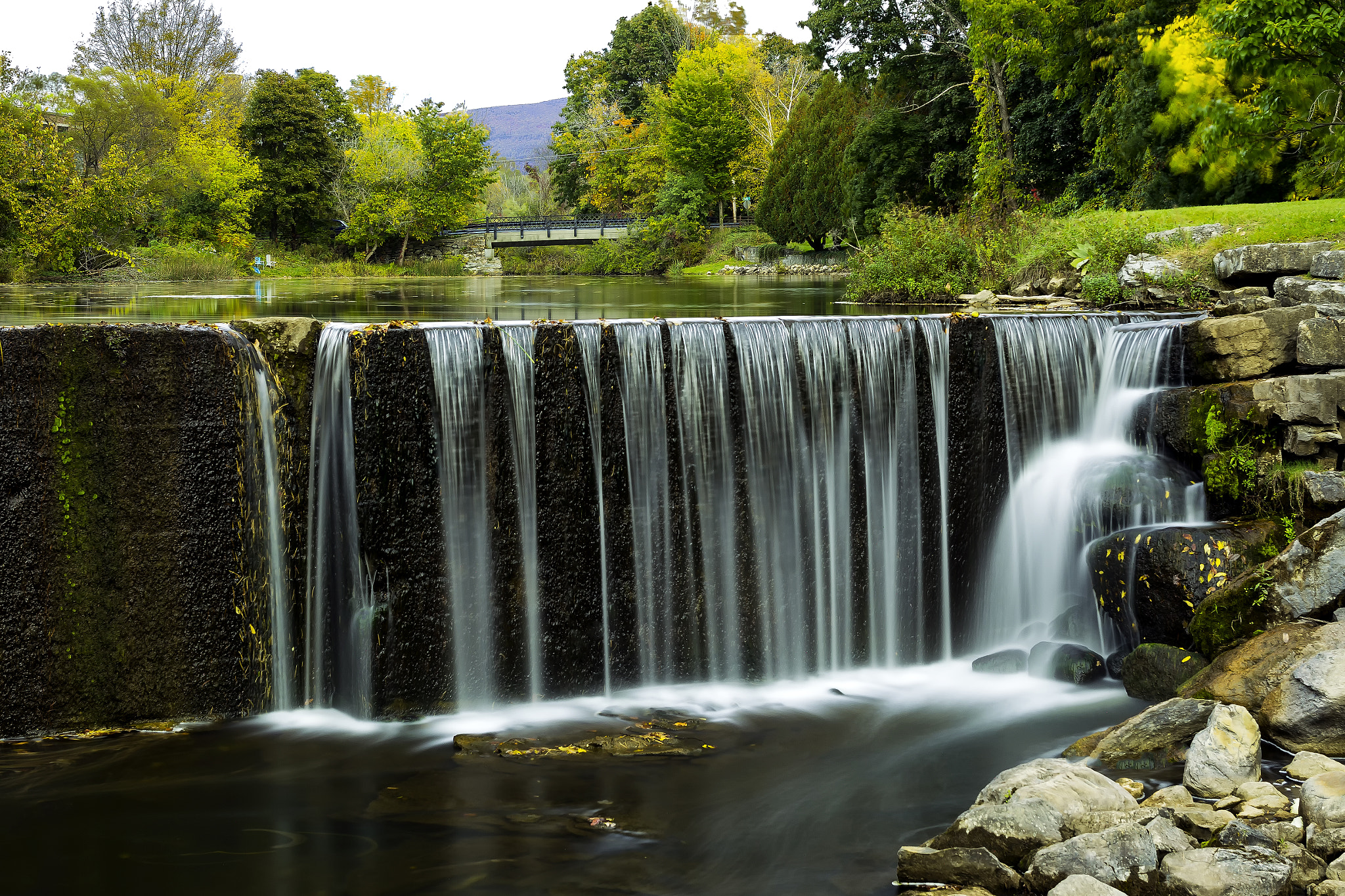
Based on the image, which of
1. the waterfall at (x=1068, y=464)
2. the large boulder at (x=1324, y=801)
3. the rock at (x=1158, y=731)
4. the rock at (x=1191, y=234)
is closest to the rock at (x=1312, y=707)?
the rock at (x=1158, y=731)

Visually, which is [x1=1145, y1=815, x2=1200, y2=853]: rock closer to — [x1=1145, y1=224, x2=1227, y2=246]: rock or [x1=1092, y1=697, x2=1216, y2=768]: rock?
[x1=1092, y1=697, x2=1216, y2=768]: rock

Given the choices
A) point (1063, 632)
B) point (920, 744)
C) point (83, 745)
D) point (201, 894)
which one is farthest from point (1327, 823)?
point (83, 745)

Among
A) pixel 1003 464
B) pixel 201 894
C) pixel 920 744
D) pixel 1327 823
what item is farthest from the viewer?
pixel 1003 464

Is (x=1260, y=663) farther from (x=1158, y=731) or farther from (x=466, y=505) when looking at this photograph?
(x=466, y=505)

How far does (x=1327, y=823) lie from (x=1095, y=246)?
10.9 metres

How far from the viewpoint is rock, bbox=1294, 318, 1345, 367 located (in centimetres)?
823

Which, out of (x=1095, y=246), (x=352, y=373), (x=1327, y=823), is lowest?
(x=1327, y=823)

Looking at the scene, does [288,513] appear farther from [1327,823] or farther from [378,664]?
[1327,823]

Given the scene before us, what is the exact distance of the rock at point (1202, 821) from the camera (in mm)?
4699

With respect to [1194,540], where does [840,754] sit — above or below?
below

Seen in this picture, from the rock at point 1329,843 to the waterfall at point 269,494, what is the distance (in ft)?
19.5

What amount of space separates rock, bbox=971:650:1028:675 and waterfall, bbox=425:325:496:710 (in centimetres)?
383

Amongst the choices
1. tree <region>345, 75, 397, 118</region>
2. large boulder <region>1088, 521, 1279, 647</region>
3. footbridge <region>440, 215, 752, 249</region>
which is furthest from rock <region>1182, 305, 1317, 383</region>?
tree <region>345, 75, 397, 118</region>

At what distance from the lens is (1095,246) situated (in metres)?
14.1
